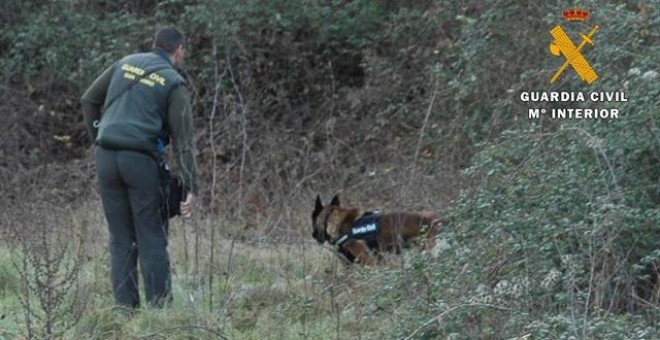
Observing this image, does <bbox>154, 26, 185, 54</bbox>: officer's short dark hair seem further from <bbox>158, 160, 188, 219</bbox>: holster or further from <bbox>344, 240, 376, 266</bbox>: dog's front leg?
<bbox>344, 240, 376, 266</bbox>: dog's front leg

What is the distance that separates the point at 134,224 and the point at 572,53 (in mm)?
3404

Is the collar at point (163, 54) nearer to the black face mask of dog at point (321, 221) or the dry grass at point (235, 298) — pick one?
the dry grass at point (235, 298)

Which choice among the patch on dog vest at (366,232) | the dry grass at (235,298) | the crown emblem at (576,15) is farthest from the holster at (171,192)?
the crown emblem at (576,15)

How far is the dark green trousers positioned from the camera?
8.39 m

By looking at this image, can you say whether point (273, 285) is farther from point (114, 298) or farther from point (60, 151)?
point (60, 151)

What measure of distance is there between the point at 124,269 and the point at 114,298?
0.19 m

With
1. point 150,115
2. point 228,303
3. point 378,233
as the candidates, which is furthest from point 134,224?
point 378,233

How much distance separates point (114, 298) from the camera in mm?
8570

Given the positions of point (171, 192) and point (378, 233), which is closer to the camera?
point (171, 192)

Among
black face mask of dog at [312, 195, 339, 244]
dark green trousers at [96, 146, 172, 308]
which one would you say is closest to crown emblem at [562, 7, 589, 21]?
black face mask of dog at [312, 195, 339, 244]

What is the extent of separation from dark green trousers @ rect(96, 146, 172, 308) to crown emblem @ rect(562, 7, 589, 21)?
3.29 m

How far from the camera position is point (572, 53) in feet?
32.3

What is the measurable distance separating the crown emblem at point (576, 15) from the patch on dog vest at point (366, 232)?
1.98 meters

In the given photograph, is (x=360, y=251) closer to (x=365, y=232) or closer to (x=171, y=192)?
(x=365, y=232)
